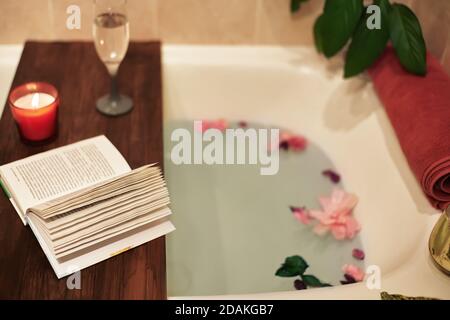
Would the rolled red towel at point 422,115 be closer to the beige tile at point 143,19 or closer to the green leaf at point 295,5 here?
the green leaf at point 295,5

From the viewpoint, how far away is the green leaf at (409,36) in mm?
1327

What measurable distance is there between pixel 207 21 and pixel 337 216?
651 mm

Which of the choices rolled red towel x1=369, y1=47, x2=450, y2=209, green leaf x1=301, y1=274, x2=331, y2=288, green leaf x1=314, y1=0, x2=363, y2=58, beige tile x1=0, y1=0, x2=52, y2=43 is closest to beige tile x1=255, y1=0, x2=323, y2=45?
green leaf x1=314, y1=0, x2=363, y2=58

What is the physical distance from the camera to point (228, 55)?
1610mm

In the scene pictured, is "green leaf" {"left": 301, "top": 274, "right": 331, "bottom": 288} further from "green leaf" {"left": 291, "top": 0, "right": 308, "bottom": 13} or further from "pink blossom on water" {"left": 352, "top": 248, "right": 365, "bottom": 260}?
"green leaf" {"left": 291, "top": 0, "right": 308, "bottom": 13}

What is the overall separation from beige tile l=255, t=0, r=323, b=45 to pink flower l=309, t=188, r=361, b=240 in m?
0.47

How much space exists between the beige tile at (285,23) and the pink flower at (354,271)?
0.69 metres

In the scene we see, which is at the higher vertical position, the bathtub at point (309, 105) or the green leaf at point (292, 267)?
the bathtub at point (309, 105)

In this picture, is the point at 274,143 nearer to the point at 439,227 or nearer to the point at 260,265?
the point at 260,265

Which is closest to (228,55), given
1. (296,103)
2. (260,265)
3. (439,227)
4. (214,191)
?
(296,103)

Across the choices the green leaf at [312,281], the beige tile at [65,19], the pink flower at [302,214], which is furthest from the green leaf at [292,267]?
the beige tile at [65,19]

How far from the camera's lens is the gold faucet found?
100 centimetres

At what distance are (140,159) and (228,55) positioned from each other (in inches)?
23.1

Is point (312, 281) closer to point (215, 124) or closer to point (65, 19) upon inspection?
point (215, 124)
